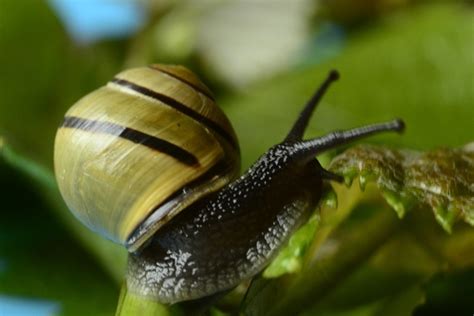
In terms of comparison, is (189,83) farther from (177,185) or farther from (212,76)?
(212,76)

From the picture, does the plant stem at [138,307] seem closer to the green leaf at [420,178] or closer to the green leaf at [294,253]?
the green leaf at [294,253]

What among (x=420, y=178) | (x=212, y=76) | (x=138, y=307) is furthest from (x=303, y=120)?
(x=212, y=76)

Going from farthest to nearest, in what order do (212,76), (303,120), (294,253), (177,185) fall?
(212,76)
(303,120)
(177,185)
(294,253)

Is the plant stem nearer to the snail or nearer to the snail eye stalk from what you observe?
the snail

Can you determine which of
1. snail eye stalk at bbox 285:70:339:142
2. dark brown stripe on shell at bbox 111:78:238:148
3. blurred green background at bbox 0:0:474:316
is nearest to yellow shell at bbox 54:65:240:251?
dark brown stripe on shell at bbox 111:78:238:148

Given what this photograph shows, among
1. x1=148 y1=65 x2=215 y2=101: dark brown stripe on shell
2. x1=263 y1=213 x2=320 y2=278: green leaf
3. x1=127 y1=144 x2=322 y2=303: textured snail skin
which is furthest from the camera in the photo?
x1=148 y1=65 x2=215 y2=101: dark brown stripe on shell

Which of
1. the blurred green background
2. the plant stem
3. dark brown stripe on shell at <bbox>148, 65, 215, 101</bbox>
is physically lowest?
the blurred green background
